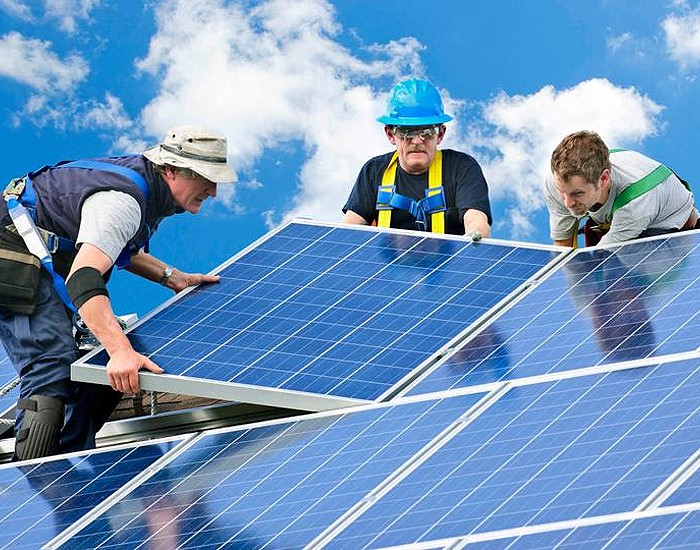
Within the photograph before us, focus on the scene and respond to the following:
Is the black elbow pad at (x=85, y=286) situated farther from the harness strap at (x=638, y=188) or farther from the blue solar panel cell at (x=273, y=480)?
the harness strap at (x=638, y=188)

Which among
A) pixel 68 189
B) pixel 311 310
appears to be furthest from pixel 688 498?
pixel 68 189

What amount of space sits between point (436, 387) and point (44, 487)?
9.01 feet

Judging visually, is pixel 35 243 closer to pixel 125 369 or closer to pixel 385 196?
pixel 125 369

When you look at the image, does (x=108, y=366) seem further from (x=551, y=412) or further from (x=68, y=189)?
(x=551, y=412)

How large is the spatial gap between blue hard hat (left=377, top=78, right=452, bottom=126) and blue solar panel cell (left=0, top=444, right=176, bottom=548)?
4300 millimetres

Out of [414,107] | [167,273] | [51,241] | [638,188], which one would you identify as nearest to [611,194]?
[638,188]

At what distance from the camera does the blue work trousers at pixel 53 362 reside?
469 inches

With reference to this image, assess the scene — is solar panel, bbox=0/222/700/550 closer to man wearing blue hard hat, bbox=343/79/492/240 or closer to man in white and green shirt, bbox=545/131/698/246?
man in white and green shirt, bbox=545/131/698/246

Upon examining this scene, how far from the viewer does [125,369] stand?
1142 centimetres

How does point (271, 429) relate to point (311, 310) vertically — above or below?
below

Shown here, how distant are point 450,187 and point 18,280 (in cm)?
398

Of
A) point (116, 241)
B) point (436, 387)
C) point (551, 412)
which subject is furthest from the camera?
point (116, 241)

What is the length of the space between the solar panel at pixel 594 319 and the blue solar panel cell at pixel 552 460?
0.46m

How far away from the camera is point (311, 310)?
12305 millimetres
